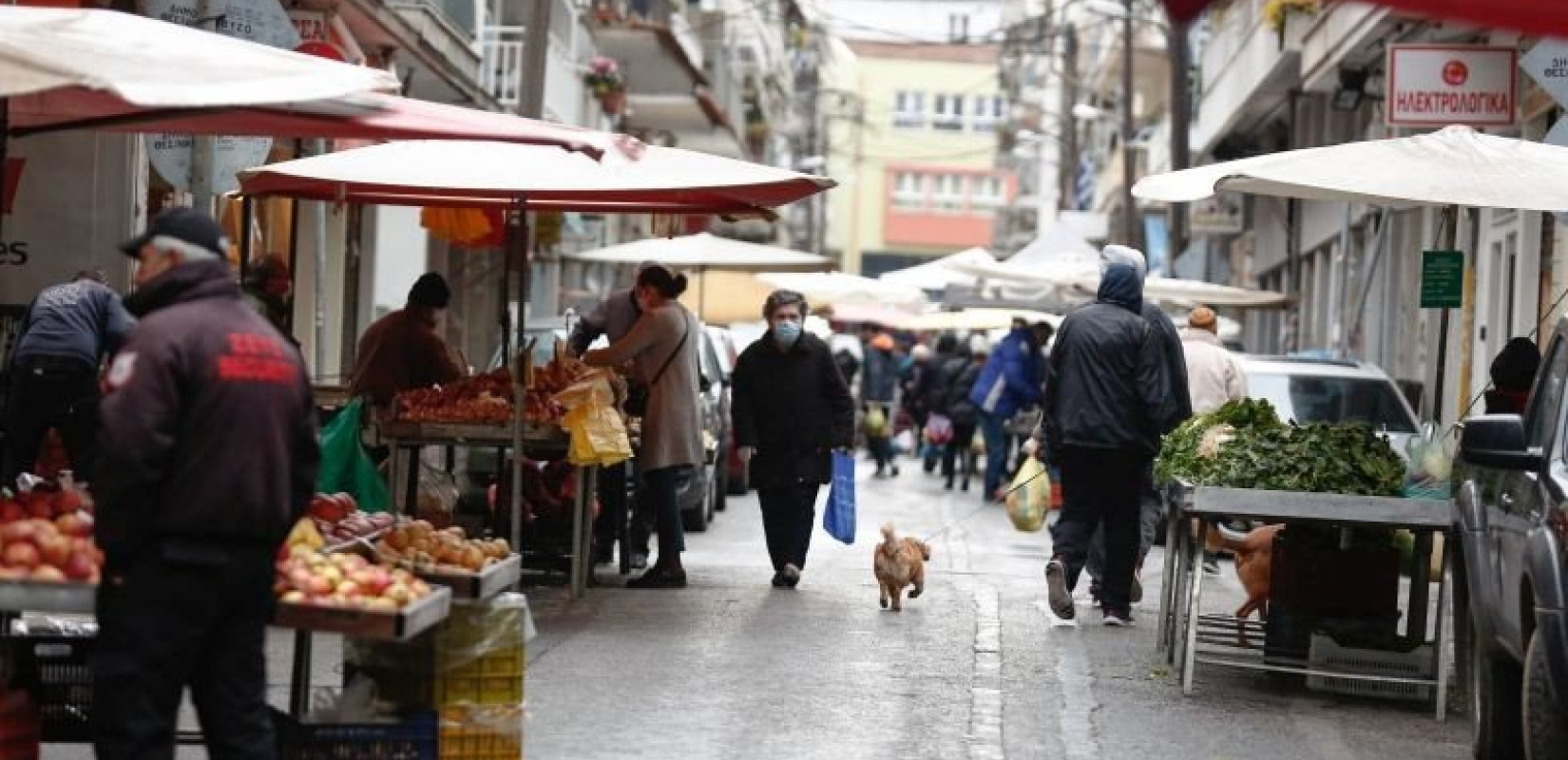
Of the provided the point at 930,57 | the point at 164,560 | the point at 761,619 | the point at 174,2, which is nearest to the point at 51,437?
the point at 174,2

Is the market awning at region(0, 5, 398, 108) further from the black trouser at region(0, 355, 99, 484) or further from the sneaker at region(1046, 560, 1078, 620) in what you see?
the sneaker at region(1046, 560, 1078, 620)

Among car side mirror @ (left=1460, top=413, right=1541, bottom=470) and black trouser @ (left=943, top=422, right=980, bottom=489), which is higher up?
car side mirror @ (left=1460, top=413, right=1541, bottom=470)

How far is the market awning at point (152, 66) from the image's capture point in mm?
7324

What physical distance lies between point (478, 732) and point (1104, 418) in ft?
20.3

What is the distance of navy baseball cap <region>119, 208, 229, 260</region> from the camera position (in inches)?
285

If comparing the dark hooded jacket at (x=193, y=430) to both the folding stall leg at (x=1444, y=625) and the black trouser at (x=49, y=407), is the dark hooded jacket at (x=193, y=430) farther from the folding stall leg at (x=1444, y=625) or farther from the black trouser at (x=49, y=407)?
the black trouser at (x=49, y=407)

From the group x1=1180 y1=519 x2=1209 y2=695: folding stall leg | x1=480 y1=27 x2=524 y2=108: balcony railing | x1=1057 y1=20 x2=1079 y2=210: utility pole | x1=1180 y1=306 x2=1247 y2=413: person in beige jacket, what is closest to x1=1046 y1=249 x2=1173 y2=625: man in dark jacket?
x1=1180 y1=519 x2=1209 y2=695: folding stall leg

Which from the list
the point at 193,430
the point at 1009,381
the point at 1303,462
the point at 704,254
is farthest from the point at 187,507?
the point at 1009,381

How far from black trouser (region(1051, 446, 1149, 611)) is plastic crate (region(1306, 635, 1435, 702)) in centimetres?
218

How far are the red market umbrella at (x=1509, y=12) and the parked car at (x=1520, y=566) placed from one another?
10.8 feet

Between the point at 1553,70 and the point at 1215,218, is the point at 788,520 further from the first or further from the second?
the point at 1215,218

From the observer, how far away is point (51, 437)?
14383 mm

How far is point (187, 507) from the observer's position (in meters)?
6.95

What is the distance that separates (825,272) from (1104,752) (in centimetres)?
2830
